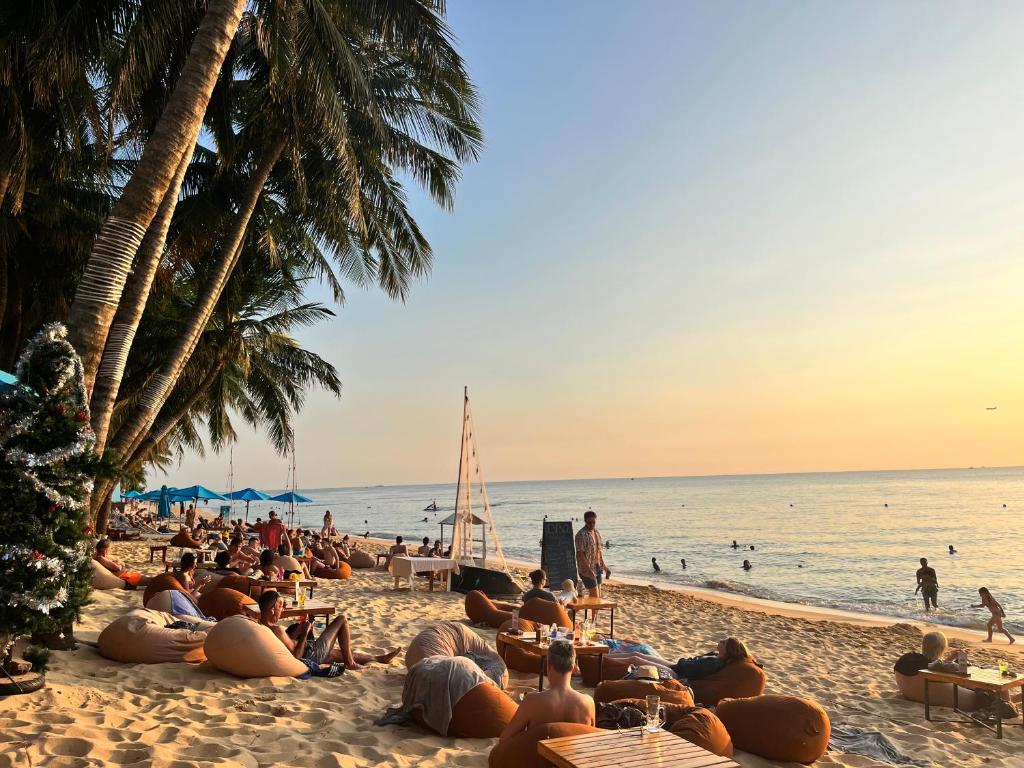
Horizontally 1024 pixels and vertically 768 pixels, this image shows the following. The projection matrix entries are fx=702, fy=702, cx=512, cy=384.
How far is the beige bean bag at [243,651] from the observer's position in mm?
5355

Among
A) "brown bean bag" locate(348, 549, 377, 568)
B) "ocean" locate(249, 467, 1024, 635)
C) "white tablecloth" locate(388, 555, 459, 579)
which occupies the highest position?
"white tablecloth" locate(388, 555, 459, 579)

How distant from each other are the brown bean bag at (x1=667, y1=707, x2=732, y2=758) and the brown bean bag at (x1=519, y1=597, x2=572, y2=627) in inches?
132

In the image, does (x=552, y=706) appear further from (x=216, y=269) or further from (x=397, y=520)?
(x=397, y=520)

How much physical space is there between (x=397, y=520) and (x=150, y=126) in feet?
198

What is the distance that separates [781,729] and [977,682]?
256 cm

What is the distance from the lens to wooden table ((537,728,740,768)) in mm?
2953

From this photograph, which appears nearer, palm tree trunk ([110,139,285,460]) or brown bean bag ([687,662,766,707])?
brown bean bag ([687,662,766,707])

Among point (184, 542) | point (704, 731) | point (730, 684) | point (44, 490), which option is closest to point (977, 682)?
point (730, 684)

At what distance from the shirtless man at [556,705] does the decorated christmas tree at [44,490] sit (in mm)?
2703

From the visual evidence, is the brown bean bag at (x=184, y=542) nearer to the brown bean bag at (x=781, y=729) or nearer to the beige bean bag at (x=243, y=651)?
the beige bean bag at (x=243, y=651)

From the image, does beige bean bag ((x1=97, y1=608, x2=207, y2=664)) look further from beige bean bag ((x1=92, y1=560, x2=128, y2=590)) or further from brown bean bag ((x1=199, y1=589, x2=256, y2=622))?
beige bean bag ((x1=92, y1=560, x2=128, y2=590))

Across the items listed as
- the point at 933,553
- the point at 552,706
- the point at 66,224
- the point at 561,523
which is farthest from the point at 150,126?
the point at 933,553

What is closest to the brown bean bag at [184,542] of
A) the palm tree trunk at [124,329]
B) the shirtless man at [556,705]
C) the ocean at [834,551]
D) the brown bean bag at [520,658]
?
the palm tree trunk at [124,329]

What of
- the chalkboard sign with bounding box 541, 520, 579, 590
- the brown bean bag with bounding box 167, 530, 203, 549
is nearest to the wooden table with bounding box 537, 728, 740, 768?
the chalkboard sign with bounding box 541, 520, 579, 590
